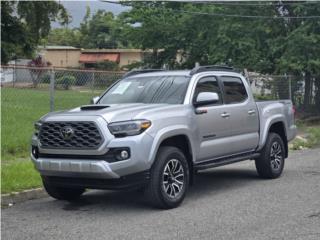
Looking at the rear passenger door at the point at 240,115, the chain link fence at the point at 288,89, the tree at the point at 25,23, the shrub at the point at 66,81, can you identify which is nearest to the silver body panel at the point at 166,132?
the rear passenger door at the point at 240,115

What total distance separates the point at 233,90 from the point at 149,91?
1.63 meters

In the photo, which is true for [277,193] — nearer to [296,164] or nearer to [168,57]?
[296,164]

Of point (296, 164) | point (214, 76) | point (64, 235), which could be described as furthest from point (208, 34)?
point (64, 235)

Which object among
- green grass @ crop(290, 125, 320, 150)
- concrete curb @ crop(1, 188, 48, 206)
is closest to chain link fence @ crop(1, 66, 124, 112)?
green grass @ crop(290, 125, 320, 150)

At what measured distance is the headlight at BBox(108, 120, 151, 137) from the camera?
758cm

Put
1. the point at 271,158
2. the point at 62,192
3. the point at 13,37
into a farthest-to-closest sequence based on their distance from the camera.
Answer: the point at 13,37 → the point at 271,158 → the point at 62,192

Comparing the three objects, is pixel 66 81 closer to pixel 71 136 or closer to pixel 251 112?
pixel 251 112

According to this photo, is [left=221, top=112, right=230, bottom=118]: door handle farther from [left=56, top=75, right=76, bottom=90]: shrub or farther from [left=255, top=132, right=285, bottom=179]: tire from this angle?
[left=56, top=75, right=76, bottom=90]: shrub

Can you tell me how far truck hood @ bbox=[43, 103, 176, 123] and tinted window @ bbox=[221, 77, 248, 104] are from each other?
5.29 ft

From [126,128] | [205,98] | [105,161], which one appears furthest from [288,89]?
[105,161]

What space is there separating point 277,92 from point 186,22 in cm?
579

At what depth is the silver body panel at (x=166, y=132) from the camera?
750 centimetres

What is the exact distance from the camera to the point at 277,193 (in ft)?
29.8

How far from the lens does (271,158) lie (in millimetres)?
10516
